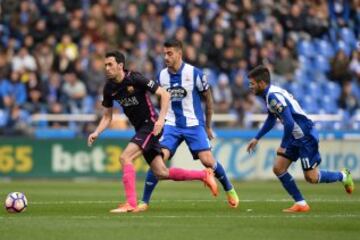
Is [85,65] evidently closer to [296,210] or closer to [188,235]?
[296,210]

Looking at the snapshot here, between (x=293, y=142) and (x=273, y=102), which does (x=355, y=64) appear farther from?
(x=273, y=102)

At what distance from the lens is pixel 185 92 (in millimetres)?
14133

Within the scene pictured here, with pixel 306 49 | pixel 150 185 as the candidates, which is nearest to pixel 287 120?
pixel 150 185

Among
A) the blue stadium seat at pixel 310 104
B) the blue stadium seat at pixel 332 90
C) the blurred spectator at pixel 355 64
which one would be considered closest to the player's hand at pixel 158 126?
the blue stadium seat at pixel 310 104

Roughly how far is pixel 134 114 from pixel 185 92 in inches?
48.9

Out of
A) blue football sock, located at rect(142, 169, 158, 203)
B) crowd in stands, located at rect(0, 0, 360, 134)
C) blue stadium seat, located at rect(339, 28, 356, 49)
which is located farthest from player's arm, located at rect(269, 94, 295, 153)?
blue stadium seat, located at rect(339, 28, 356, 49)

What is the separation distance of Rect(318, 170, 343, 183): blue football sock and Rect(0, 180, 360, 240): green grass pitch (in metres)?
0.40

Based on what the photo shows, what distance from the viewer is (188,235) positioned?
10281mm

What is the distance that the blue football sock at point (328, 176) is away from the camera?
1381 centimetres

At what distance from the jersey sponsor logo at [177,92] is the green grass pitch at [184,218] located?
1570 millimetres

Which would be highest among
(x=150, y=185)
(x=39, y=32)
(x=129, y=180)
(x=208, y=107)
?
(x=39, y=32)

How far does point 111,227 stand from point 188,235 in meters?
1.12

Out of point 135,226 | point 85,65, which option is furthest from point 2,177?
point 135,226

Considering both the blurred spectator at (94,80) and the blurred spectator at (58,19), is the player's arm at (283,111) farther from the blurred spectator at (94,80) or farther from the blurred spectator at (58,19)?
the blurred spectator at (58,19)
